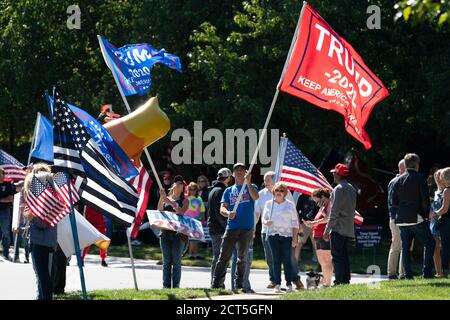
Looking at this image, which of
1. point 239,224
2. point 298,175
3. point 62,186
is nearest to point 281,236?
point 239,224

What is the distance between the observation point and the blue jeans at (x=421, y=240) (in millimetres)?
14812

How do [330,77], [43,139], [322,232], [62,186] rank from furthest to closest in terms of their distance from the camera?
[43,139] < [322,232] < [330,77] < [62,186]

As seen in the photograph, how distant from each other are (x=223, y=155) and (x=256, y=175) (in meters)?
2.96

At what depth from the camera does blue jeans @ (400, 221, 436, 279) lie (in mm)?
14812

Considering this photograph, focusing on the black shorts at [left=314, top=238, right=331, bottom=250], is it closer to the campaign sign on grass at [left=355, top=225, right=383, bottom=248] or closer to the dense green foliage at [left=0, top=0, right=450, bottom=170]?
the campaign sign on grass at [left=355, top=225, right=383, bottom=248]

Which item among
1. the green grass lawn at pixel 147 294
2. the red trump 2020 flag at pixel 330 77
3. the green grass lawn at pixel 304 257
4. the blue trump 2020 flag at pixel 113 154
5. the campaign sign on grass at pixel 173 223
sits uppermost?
the red trump 2020 flag at pixel 330 77

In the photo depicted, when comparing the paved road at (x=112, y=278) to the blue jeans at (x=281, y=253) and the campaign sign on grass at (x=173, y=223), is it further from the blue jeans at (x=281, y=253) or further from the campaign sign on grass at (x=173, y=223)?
the campaign sign on grass at (x=173, y=223)

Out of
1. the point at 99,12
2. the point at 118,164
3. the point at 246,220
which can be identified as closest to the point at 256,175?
the point at 99,12

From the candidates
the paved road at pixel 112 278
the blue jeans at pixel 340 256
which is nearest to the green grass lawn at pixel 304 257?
the paved road at pixel 112 278

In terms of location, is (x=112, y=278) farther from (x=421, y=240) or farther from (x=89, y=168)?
(x=89, y=168)

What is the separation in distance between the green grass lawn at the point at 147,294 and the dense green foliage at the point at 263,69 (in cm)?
1141

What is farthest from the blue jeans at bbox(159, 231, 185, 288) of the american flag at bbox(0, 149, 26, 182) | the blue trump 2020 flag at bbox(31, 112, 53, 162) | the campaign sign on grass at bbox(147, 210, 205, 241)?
the american flag at bbox(0, 149, 26, 182)

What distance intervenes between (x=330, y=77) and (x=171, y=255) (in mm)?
3715

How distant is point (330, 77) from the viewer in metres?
13.7
